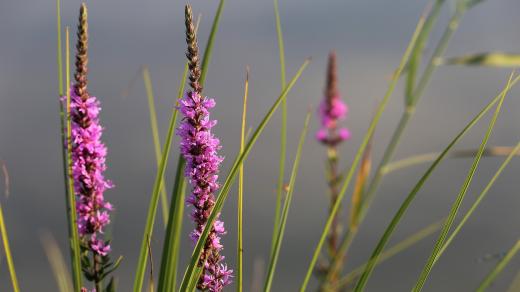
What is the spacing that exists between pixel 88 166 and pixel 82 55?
747mm

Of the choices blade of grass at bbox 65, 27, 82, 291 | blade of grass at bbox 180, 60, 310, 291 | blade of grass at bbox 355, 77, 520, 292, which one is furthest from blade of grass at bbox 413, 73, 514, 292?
blade of grass at bbox 65, 27, 82, 291

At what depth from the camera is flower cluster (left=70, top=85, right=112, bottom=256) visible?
405 centimetres

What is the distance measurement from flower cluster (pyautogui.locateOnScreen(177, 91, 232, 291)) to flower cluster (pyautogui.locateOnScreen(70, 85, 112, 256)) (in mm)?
673

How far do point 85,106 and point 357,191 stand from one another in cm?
264

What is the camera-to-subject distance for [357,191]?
2.03 m

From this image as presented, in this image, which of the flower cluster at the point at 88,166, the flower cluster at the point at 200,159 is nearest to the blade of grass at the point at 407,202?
the flower cluster at the point at 200,159

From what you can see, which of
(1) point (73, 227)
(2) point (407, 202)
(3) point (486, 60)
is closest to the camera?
(3) point (486, 60)

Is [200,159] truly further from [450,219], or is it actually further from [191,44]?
[450,219]

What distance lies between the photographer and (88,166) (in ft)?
13.4

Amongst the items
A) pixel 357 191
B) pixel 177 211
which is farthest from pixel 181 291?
pixel 357 191

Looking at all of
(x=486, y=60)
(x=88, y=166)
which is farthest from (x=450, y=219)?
(x=88, y=166)

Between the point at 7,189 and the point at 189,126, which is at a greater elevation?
the point at 189,126

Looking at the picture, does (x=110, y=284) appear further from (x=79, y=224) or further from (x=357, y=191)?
(x=357, y=191)

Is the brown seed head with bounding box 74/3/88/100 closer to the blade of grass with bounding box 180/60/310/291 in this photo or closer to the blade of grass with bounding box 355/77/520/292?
the blade of grass with bounding box 180/60/310/291
